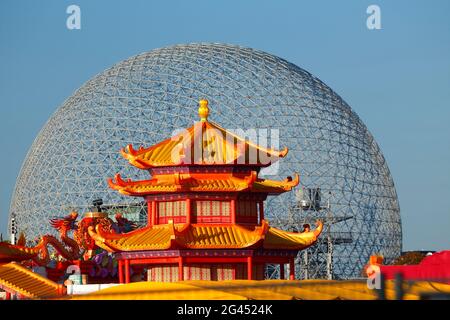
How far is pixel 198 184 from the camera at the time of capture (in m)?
38.5

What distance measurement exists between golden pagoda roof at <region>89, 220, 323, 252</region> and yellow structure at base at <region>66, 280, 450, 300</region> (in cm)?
969

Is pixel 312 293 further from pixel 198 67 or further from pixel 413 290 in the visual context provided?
pixel 198 67

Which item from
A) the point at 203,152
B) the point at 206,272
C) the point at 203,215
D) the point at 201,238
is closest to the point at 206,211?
the point at 203,215

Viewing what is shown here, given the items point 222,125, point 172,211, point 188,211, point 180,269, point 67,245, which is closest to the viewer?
point 180,269

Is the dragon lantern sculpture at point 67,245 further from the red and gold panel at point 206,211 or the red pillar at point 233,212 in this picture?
the red pillar at point 233,212

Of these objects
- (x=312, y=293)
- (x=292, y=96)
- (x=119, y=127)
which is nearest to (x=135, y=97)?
(x=119, y=127)

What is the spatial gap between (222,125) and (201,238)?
4229 cm

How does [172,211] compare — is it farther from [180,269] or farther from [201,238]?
[180,269]

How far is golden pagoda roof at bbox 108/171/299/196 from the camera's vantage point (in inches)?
1507

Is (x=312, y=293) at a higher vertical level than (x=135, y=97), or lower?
lower

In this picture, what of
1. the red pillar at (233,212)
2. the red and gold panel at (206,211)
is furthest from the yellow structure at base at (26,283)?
the red pillar at (233,212)

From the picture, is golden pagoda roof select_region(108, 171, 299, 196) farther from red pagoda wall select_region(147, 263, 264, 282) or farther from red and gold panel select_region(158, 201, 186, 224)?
red pagoda wall select_region(147, 263, 264, 282)

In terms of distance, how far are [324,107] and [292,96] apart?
2452mm
